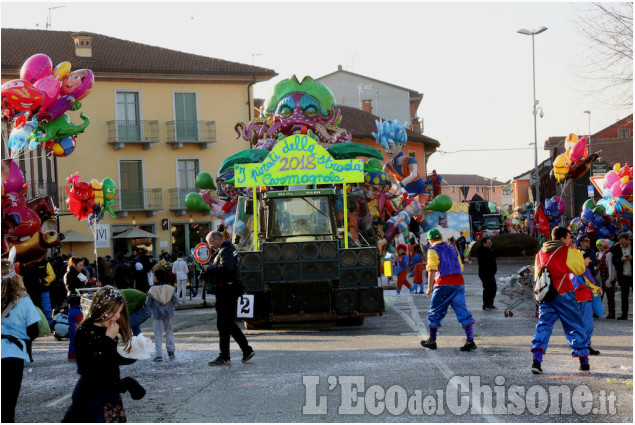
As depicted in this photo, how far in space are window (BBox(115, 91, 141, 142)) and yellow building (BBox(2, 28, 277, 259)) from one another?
47 mm

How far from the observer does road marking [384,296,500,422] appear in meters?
11.3

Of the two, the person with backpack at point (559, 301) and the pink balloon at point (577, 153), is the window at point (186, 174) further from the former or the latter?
the person with backpack at point (559, 301)

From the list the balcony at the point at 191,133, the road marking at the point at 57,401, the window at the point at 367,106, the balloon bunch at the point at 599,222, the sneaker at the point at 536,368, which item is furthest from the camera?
the window at the point at 367,106

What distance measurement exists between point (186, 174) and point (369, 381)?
36.4 metres

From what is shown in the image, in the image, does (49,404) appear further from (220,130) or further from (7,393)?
(220,130)

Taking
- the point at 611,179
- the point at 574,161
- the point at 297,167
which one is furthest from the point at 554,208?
the point at 297,167

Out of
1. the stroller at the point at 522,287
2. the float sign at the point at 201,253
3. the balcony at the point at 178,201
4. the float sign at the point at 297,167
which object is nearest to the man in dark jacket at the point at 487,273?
the stroller at the point at 522,287

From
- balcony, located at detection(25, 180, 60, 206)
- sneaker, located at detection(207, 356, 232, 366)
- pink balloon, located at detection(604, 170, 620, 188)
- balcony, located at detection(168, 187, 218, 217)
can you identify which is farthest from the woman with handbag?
balcony, located at detection(168, 187, 218, 217)

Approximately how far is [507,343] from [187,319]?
31.4ft

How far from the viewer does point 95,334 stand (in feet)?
22.5

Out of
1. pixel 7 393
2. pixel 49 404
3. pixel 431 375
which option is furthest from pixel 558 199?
pixel 7 393

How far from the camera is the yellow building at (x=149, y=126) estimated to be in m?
44.0

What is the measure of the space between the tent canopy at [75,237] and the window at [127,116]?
5.45m

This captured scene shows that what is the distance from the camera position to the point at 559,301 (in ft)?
37.2
